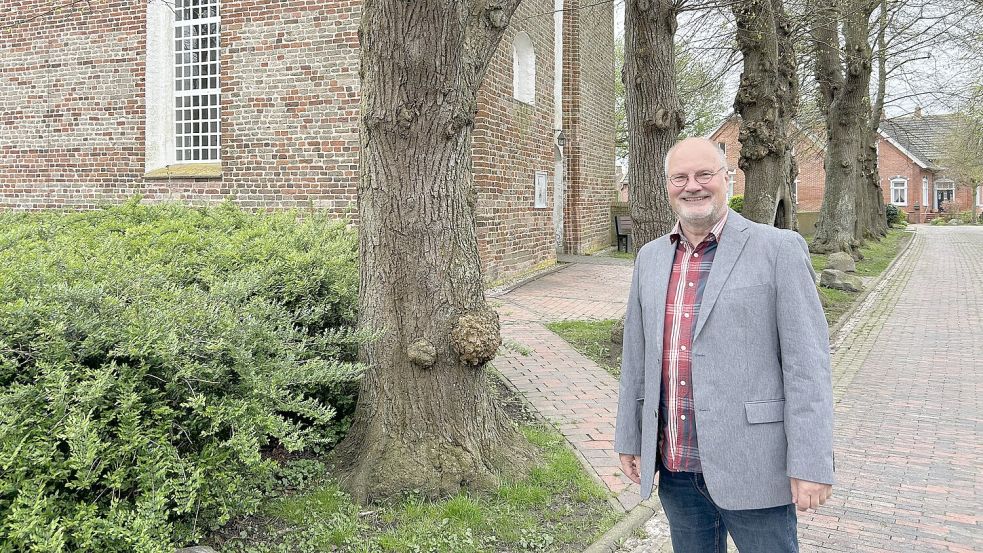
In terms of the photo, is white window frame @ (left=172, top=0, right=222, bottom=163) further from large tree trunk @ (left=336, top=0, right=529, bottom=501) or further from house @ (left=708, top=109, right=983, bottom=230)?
house @ (left=708, top=109, right=983, bottom=230)

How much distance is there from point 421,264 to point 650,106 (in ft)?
16.0

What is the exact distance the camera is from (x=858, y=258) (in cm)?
2205

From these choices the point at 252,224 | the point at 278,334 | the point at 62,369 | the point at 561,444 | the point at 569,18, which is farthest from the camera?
the point at 569,18

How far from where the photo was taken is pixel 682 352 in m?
2.71

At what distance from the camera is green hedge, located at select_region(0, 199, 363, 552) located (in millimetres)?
3168

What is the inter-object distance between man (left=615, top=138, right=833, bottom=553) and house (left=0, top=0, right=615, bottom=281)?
9946mm

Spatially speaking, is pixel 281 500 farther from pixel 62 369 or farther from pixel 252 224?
pixel 252 224

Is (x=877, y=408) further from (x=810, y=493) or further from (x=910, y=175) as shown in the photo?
(x=910, y=175)

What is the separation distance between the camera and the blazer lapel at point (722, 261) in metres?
2.61

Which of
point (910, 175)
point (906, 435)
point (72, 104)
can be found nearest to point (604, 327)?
point (906, 435)

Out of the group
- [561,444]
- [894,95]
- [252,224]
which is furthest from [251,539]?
[894,95]

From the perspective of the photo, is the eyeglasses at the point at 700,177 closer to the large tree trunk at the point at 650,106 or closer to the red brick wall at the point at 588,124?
the large tree trunk at the point at 650,106

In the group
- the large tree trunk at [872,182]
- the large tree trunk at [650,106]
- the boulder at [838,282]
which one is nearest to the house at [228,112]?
the large tree trunk at [650,106]

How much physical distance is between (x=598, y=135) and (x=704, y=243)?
1882 centimetres
